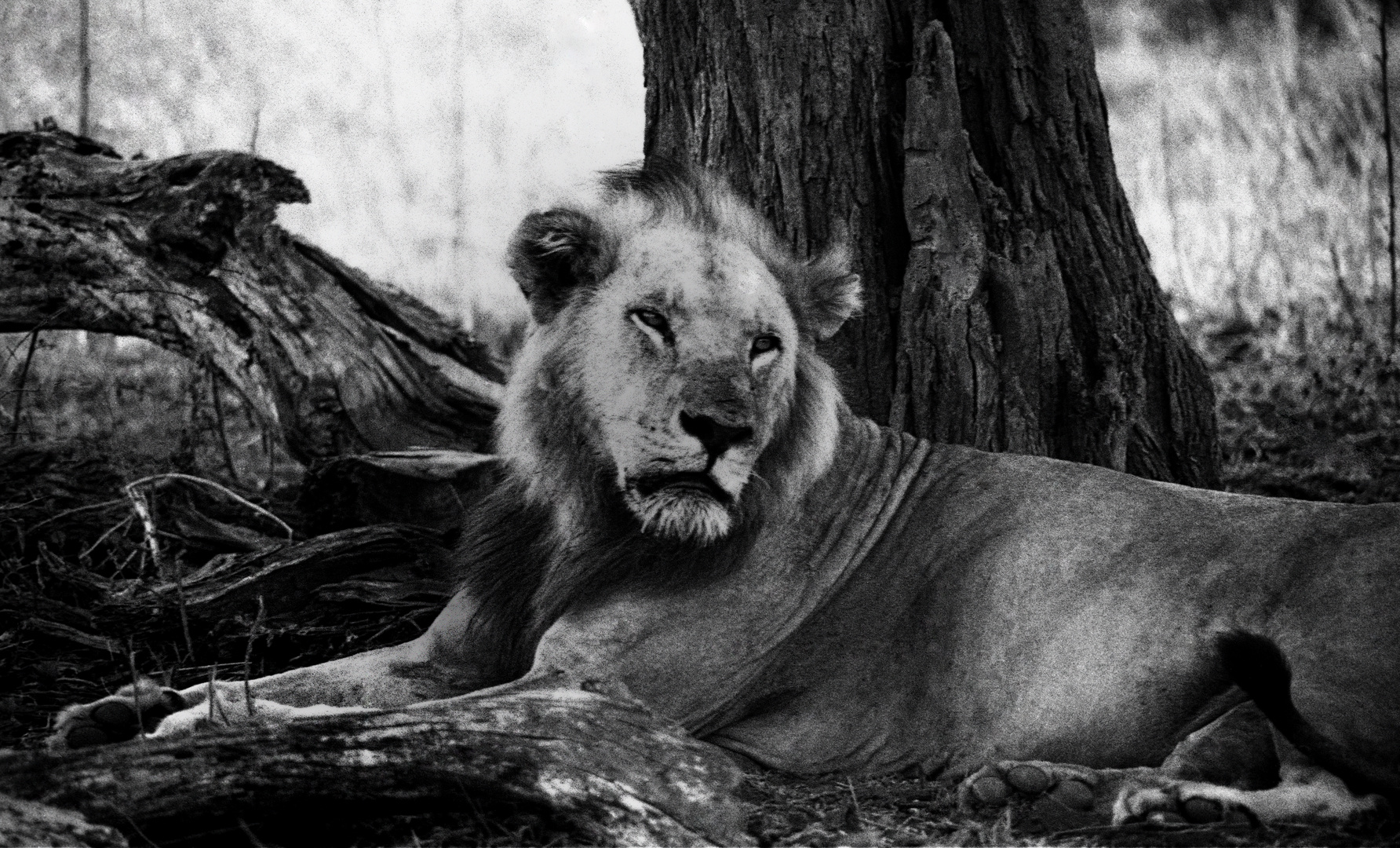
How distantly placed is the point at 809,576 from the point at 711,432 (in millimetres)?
631

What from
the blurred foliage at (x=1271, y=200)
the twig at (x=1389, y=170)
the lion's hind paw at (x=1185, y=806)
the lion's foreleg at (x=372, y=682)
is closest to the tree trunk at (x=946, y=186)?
the lion's foreleg at (x=372, y=682)

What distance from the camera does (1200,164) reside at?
415 inches

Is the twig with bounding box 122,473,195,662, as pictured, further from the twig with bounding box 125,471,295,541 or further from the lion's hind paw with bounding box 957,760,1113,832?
the lion's hind paw with bounding box 957,760,1113,832

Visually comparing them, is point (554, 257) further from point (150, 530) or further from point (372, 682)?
point (150, 530)

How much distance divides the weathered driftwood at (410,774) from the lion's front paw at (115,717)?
0.58m

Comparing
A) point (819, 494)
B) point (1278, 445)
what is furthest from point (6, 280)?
point (1278, 445)

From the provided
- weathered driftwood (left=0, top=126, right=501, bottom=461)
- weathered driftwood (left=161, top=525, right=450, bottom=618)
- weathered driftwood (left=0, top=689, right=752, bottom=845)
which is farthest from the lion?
weathered driftwood (left=0, top=126, right=501, bottom=461)

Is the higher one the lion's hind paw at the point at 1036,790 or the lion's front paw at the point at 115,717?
the lion's front paw at the point at 115,717

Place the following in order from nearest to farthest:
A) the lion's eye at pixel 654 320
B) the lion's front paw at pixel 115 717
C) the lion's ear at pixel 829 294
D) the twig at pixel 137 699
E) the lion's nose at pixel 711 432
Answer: the twig at pixel 137 699
the lion's front paw at pixel 115 717
the lion's nose at pixel 711 432
the lion's eye at pixel 654 320
the lion's ear at pixel 829 294

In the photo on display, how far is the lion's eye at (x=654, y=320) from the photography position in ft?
13.8

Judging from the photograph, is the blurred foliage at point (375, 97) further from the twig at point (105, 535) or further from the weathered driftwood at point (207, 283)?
the twig at point (105, 535)

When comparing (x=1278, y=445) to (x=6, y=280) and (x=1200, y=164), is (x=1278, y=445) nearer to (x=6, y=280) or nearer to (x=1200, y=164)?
(x=1200, y=164)

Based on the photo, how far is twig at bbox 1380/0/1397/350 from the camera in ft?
29.4

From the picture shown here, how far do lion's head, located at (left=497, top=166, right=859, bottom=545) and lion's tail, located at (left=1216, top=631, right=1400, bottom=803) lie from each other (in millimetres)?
1304
